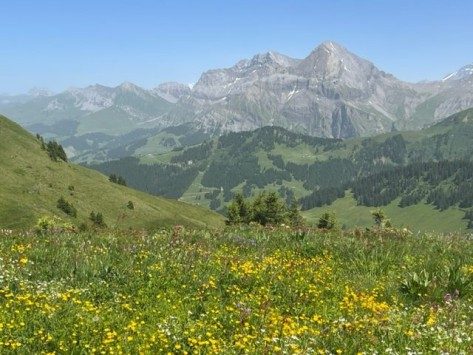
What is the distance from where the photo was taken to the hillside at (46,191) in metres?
88.9

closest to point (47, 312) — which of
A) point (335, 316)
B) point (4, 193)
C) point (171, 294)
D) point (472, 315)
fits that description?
point (171, 294)

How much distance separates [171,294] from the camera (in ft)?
36.1

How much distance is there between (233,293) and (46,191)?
338ft

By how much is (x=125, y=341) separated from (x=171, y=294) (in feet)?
9.55

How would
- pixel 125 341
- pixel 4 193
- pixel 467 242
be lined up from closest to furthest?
pixel 125 341 → pixel 467 242 → pixel 4 193

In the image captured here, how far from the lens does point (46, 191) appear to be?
4146 inches

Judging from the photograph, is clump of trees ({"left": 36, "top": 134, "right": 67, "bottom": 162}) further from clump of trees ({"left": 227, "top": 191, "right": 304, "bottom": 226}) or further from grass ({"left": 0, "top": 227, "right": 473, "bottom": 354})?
grass ({"left": 0, "top": 227, "right": 473, "bottom": 354})

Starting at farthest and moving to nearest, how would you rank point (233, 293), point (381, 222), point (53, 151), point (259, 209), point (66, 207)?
point (53, 151) < point (259, 209) < point (66, 207) < point (381, 222) < point (233, 293)

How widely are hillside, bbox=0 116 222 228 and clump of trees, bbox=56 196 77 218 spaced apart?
105cm

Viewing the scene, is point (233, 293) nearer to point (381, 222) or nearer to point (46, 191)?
point (381, 222)

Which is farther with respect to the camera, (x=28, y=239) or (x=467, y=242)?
(x=467, y=242)

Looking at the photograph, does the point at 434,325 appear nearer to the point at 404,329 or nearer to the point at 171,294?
the point at 404,329

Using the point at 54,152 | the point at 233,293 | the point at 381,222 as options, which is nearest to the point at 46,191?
the point at 54,152

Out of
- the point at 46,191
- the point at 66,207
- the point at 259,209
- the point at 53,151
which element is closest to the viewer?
the point at 66,207
